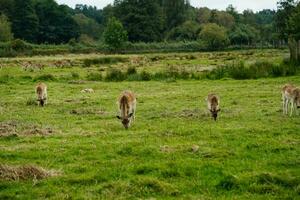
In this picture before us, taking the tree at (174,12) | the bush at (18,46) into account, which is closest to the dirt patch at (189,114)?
the bush at (18,46)

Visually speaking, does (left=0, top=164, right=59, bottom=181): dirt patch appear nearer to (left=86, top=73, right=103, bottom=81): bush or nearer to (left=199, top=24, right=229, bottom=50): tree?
(left=86, top=73, right=103, bottom=81): bush

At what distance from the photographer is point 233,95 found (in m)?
30.7

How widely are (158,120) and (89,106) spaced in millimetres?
6195

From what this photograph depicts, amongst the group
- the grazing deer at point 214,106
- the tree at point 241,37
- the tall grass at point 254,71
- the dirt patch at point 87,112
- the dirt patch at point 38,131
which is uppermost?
the tree at point 241,37

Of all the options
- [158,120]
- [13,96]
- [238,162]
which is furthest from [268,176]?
[13,96]

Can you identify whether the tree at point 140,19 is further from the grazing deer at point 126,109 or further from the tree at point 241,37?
the grazing deer at point 126,109

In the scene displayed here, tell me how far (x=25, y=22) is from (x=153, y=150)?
117m

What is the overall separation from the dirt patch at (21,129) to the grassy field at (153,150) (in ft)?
0.12

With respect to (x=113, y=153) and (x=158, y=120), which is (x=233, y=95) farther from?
(x=113, y=153)

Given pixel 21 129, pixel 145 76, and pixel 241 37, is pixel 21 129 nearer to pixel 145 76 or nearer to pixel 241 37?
pixel 145 76

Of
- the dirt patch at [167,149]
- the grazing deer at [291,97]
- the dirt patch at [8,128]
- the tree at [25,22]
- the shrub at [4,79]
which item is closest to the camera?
the dirt patch at [167,149]

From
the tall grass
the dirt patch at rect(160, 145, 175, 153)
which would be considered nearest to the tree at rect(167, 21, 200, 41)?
the tall grass

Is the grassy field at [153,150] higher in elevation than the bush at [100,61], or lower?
lower

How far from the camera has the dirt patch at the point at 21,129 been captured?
1958 centimetres
